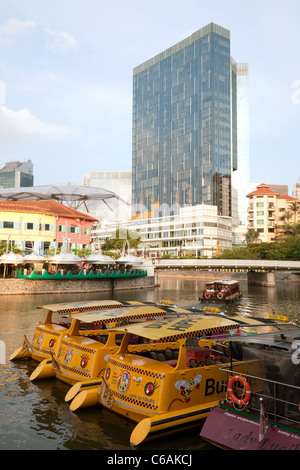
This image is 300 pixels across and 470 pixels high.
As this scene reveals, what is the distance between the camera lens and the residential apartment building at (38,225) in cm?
6331

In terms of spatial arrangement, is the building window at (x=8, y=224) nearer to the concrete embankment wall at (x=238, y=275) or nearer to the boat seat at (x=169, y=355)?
the concrete embankment wall at (x=238, y=275)

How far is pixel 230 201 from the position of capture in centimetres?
14912

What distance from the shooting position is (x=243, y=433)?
25.2 feet

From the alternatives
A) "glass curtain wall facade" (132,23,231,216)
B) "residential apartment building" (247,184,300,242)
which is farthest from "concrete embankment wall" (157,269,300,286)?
"glass curtain wall facade" (132,23,231,216)

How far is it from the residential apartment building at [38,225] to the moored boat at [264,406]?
5381cm

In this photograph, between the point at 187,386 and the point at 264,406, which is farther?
the point at 187,386

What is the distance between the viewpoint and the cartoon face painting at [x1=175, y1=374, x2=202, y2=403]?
9102 mm

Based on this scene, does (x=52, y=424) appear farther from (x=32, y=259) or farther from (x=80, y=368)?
(x=32, y=259)

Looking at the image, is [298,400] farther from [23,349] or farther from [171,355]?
[23,349]

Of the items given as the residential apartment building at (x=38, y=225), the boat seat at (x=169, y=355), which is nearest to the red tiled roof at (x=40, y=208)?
the residential apartment building at (x=38, y=225)

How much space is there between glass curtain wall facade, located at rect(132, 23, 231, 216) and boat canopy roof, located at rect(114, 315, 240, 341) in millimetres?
136488

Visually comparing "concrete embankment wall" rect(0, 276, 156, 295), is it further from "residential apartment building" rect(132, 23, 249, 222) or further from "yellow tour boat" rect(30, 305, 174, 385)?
"residential apartment building" rect(132, 23, 249, 222)

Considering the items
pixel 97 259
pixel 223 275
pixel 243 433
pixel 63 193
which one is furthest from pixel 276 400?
pixel 223 275

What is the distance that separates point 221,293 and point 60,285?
21198 millimetres
